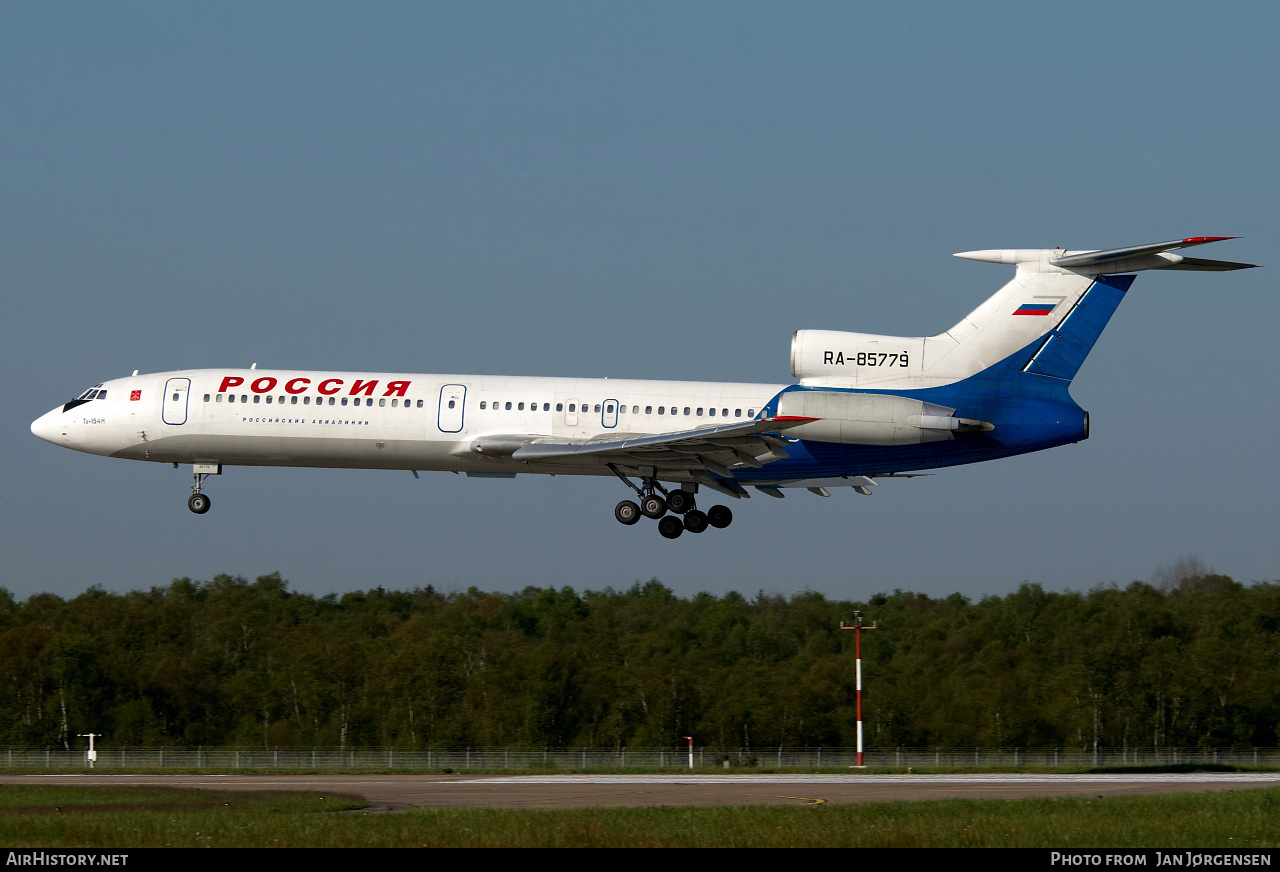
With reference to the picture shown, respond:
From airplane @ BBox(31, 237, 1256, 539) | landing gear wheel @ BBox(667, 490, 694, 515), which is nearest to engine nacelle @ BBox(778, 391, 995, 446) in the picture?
airplane @ BBox(31, 237, 1256, 539)

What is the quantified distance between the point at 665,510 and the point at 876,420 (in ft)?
19.9

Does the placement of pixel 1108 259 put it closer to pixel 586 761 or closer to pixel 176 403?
pixel 176 403

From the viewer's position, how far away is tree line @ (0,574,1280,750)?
7919 centimetres

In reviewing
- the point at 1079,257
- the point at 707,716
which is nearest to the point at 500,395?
the point at 1079,257

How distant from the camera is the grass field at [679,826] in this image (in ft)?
80.9

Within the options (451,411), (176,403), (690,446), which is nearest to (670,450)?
(690,446)

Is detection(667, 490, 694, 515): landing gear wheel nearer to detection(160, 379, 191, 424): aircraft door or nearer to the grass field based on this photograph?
the grass field

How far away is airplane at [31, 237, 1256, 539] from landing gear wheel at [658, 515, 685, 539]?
7cm

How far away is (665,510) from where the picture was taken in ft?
126

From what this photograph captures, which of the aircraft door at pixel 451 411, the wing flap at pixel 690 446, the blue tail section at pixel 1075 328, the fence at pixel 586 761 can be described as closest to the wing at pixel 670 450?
the wing flap at pixel 690 446

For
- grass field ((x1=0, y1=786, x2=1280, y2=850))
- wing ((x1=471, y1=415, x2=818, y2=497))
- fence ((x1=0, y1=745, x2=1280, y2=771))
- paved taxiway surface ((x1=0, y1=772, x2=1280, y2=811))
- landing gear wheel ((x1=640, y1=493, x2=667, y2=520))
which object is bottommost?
fence ((x1=0, y1=745, x2=1280, y2=771))

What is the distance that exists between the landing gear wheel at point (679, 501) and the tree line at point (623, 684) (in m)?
42.1

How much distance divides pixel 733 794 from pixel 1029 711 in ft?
163
